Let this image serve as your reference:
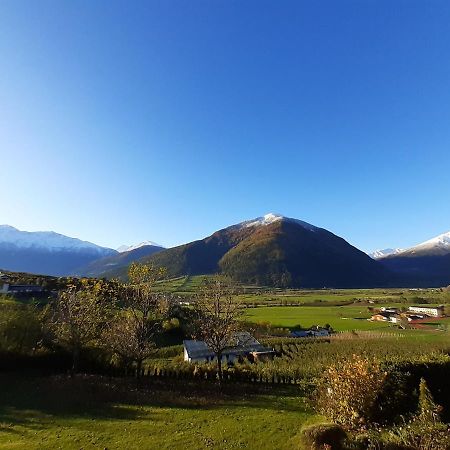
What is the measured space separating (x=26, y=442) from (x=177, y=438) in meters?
7.97

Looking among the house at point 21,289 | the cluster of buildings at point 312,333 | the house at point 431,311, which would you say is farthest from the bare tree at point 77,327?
the house at point 431,311

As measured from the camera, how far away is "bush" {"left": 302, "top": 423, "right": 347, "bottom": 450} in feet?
57.7

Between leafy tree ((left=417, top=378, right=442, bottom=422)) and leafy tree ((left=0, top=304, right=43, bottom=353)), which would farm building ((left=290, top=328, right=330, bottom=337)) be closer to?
leafy tree ((left=0, top=304, right=43, bottom=353))

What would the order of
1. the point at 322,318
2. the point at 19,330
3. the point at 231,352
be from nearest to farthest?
the point at 19,330, the point at 231,352, the point at 322,318

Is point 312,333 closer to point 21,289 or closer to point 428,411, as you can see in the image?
point 21,289

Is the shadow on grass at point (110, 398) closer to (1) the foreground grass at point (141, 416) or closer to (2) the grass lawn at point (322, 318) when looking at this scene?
(1) the foreground grass at point (141, 416)

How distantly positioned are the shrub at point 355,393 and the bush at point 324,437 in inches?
120

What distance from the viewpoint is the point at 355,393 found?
21.0m

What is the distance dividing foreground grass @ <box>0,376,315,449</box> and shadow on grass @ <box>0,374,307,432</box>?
7cm

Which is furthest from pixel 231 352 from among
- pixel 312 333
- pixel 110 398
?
pixel 312 333

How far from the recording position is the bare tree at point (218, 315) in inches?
1315

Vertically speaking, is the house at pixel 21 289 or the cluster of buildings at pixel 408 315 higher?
the house at pixel 21 289

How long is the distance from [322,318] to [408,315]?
2460 cm

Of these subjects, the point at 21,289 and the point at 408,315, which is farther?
the point at 408,315
